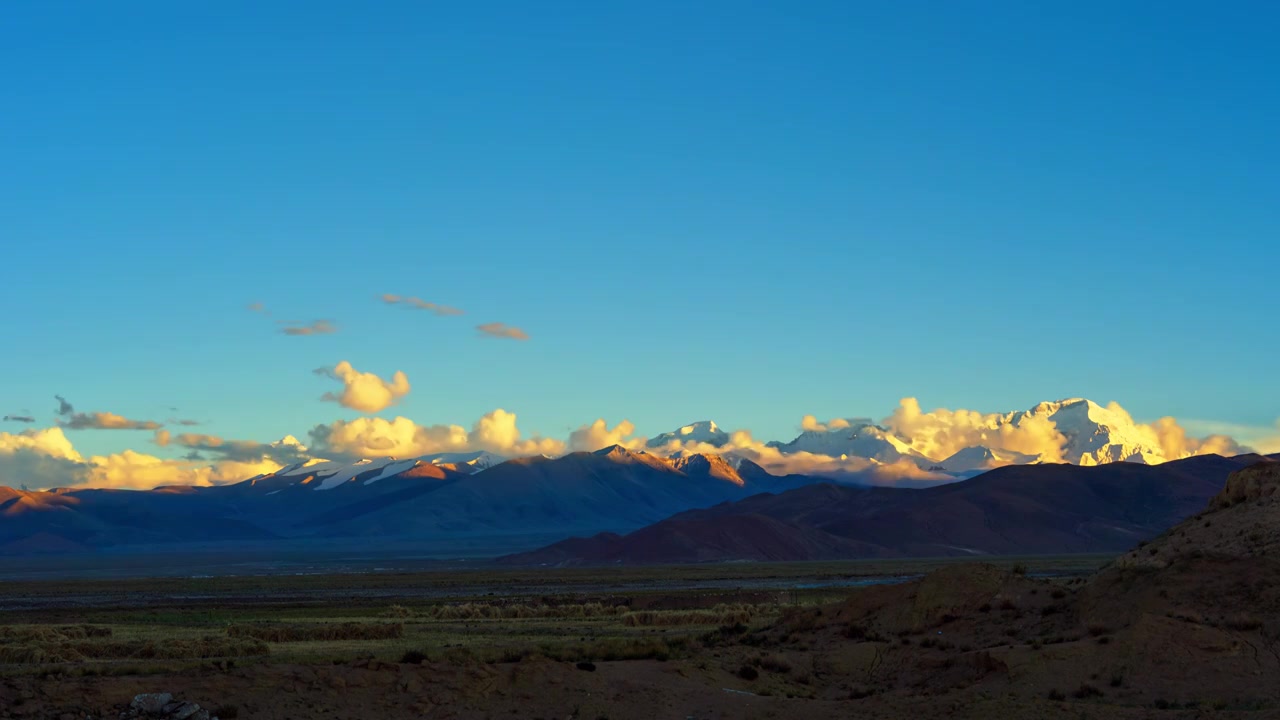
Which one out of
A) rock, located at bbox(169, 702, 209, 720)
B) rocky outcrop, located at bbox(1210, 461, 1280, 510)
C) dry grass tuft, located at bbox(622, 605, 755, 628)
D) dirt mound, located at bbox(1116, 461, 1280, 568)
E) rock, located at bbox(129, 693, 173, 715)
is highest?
rocky outcrop, located at bbox(1210, 461, 1280, 510)

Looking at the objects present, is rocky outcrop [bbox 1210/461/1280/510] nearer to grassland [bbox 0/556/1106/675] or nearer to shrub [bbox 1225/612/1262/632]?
shrub [bbox 1225/612/1262/632]

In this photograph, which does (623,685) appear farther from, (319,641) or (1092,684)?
(319,641)

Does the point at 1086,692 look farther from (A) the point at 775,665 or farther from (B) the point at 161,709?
(B) the point at 161,709

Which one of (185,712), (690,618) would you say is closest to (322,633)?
(690,618)

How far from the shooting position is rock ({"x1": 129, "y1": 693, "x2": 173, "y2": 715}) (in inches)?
966

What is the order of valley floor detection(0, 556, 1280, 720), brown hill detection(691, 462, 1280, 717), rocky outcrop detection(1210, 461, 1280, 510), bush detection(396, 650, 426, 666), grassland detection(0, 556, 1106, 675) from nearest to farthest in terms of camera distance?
valley floor detection(0, 556, 1280, 720), brown hill detection(691, 462, 1280, 717), bush detection(396, 650, 426, 666), grassland detection(0, 556, 1106, 675), rocky outcrop detection(1210, 461, 1280, 510)

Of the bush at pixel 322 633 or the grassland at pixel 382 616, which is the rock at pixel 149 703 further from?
the bush at pixel 322 633

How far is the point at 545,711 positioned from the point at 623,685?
235 cm

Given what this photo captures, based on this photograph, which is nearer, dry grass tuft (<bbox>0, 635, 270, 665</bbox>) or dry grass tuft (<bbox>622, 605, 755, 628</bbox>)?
dry grass tuft (<bbox>0, 635, 270, 665</bbox>)

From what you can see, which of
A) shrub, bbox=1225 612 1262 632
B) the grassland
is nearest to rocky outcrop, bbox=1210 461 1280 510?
shrub, bbox=1225 612 1262 632

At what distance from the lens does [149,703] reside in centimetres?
2461

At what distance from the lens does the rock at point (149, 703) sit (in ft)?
80.5

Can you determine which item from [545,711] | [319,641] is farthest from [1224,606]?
[319,641]

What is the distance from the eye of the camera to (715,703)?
28.3m
